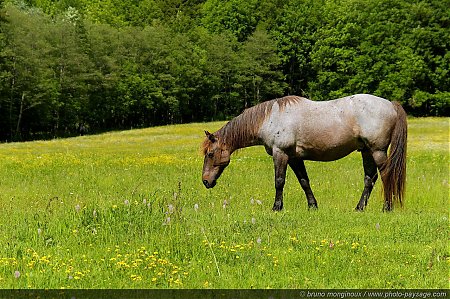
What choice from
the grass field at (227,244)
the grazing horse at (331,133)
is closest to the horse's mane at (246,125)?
the grazing horse at (331,133)

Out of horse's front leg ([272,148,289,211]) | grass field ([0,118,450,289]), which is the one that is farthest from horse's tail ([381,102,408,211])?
horse's front leg ([272,148,289,211])

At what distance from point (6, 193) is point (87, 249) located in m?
8.69

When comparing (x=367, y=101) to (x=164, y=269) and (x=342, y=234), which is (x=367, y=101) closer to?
(x=342, y=234)

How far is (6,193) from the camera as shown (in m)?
15.7

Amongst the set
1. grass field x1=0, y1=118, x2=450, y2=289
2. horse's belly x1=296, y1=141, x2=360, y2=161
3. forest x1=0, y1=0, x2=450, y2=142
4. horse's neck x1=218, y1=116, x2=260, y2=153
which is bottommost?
grass field x1=0, y1=118, x2=450, y2=289

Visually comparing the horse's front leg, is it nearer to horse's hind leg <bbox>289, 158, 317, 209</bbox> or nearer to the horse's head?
horse's hind leg <bbox>289, 158, 317, 209</bbox>

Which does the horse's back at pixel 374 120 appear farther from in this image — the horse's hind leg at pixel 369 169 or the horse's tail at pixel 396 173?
the horse's hind leg at pixel 369 169

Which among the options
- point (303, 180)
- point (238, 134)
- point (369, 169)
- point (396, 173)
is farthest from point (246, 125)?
point (396, 173)

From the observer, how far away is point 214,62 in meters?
87.1

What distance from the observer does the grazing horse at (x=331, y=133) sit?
11.8m

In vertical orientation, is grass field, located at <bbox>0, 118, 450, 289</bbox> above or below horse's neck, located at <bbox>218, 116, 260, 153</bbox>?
below

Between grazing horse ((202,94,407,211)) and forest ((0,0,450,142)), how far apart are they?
50693 mm

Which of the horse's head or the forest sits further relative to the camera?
the forest

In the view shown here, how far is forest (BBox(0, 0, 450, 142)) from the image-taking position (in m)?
66.2
